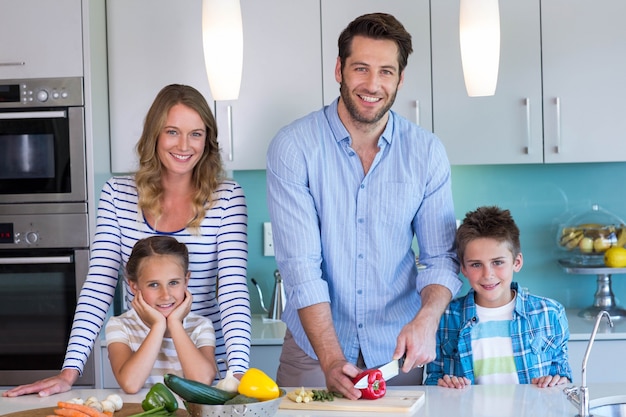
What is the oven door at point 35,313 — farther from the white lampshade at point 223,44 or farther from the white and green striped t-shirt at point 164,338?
the white lampshade at point 223,44

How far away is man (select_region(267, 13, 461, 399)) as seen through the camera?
2.28 meters

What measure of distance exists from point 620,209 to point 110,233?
7.61 ft

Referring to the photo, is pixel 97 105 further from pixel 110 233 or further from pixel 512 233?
pixel 512 233

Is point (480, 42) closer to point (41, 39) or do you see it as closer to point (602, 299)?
point (602, 299)

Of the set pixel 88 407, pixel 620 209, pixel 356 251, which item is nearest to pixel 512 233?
pixel 356 251

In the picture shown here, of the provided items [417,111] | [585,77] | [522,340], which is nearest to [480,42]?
[522,340]

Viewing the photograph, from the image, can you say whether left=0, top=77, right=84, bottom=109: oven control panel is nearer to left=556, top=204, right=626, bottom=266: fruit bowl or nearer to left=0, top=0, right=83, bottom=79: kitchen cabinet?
left=0, top=0, right=83, bottom=79: kitchen cabinet

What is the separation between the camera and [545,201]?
3.91 metres

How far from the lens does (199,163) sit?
2484mm

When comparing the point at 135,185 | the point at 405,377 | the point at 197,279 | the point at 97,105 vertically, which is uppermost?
the point at 97,105

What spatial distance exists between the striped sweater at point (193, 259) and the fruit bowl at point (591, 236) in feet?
5.63

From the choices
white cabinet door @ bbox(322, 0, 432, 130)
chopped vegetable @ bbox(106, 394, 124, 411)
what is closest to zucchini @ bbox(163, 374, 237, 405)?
chopped vegetable @ bbox(106, 394, 124, 411)

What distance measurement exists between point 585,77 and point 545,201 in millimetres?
650

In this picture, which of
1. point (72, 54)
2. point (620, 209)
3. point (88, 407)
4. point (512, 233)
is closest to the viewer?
point (88, 407)
